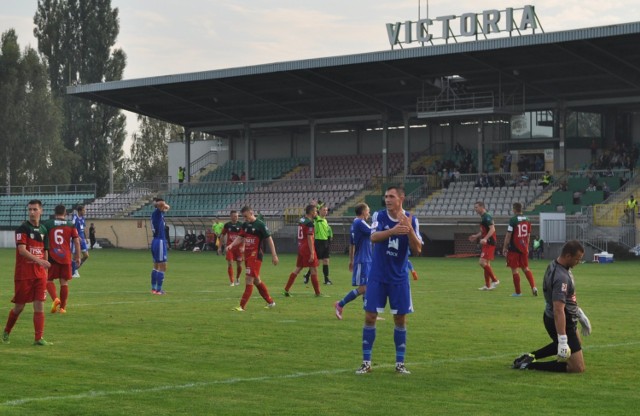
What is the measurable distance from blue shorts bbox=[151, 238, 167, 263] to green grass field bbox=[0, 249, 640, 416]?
134 cm

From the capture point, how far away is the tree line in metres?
90.4

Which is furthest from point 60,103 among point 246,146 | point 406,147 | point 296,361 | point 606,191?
point 296,361

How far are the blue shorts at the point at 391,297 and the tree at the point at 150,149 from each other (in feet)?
353

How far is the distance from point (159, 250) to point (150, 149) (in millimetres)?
95411

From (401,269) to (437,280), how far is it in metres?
20.2

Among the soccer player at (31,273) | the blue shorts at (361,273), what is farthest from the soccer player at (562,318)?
the blue shorts at (361,273)

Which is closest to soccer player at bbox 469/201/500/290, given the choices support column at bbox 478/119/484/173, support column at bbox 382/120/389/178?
support column at bbox 478/119/484/173

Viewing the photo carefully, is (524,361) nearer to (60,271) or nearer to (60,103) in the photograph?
(60,271)

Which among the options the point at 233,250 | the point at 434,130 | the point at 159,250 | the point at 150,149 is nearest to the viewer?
the point at 159,250

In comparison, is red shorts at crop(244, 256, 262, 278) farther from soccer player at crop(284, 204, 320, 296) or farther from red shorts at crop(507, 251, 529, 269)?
red shorts at crop(507, 251, 529, 269)

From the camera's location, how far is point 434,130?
69.3m

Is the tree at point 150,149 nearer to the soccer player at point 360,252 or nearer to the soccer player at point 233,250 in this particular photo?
the soccer player at point 233,250

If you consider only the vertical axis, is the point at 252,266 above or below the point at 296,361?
above

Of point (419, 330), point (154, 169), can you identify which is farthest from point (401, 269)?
point (154, 169)
